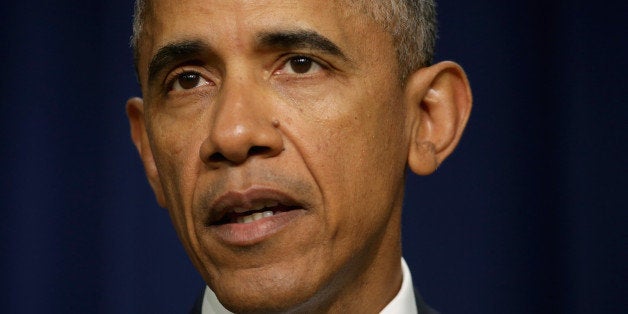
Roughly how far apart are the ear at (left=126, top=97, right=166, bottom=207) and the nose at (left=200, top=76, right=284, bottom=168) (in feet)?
0.98

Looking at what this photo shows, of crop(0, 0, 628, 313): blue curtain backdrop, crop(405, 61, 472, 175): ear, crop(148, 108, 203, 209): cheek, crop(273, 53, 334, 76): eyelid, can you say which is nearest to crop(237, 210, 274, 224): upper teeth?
crop(148, 108, 203, 209): cheek

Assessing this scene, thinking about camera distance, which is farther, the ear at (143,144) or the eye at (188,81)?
the ear at (143,144)

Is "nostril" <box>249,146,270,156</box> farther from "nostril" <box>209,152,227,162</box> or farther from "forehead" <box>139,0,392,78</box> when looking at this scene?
"forehead" <box>139,0,392,78</box>

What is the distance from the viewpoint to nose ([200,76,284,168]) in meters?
1.36

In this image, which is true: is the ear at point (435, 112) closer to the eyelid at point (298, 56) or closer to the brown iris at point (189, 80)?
the eyelid at point (298, 56)

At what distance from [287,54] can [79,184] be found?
3.87 feet

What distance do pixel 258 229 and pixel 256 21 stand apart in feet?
1.05

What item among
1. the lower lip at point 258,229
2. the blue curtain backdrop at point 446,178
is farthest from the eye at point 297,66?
the blue curtain backdrop at point 446,178

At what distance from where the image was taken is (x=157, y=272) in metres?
2.51

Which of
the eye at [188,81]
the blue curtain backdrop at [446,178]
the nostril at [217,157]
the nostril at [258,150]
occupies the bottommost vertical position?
the blue curtain backdrop at [446,178]

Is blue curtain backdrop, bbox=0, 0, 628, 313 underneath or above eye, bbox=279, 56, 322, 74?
underneath

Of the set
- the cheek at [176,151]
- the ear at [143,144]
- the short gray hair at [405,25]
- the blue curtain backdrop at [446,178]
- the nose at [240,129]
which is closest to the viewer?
the nose at [240,129]

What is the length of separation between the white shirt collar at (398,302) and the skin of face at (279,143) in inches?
2.2

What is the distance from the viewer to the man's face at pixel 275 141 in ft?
4.56
